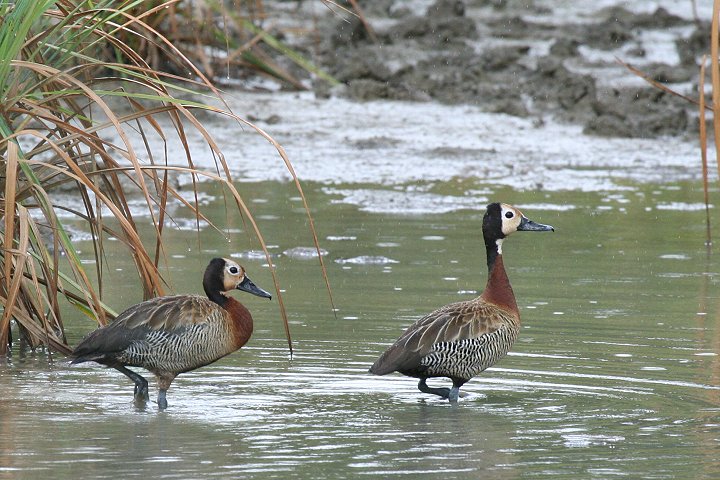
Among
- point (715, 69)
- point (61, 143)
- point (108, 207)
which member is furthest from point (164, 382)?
point (715, 69)

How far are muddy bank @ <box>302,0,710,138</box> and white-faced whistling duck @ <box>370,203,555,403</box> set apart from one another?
10.7 m

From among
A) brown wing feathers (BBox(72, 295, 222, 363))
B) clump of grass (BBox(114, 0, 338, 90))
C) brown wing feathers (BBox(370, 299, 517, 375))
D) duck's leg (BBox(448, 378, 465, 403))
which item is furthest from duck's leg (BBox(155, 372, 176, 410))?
clump of grass (BBox(114, 0, 338, 90))

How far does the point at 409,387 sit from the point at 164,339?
1.51 metres

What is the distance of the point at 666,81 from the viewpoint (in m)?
20.2

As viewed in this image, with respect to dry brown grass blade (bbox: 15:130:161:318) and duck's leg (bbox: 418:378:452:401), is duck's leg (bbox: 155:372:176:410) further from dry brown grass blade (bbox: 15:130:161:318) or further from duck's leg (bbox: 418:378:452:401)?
duck's leg (bbox: 418:378:452:401)

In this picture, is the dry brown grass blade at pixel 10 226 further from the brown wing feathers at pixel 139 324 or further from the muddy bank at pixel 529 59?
the muddy bank at pixel 529 59

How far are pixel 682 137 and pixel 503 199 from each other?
16.3ft

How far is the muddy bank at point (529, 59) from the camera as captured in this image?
1961cm

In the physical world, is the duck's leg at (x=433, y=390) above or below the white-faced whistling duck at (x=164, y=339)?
below

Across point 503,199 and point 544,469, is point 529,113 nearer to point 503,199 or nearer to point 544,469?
point 503,199

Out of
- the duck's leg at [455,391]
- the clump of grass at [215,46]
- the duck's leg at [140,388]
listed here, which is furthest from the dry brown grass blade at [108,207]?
the clump of grass at [215,46]

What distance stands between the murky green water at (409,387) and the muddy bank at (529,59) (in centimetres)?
665

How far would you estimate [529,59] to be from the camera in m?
21.8

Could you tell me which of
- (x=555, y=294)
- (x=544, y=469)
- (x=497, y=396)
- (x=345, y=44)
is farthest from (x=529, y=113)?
(x=544, y=469)
